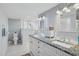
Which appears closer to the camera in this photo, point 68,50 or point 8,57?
point 68,50

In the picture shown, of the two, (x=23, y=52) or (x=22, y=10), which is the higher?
(x=22, y=10)

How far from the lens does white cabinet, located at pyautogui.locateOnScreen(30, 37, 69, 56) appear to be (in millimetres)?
1579

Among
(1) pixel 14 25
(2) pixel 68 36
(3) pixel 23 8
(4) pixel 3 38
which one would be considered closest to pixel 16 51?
(4) pixel 3 38

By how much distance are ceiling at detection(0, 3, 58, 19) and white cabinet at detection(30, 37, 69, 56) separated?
46 cm

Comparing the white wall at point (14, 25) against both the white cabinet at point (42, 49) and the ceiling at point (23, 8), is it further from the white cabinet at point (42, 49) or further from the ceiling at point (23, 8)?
the white cabinet at point (42, 49)

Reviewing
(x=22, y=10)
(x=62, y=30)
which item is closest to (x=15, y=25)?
(x=22, y=10)

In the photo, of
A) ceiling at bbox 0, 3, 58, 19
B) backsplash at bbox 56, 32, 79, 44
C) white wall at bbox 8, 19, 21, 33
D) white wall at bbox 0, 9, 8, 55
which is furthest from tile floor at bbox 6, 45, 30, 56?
backsplash at bbox 56, 32, 79, 44

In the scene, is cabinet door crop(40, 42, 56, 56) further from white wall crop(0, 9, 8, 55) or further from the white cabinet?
white wall crop(0, 9, 8, 55)

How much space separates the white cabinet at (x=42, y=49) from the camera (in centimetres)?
158

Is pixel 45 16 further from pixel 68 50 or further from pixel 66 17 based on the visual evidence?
pixel 68 50

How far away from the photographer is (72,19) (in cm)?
165

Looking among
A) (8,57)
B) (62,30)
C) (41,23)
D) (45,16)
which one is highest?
(45,16)

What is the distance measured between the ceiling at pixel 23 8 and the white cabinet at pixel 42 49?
1.51 feet

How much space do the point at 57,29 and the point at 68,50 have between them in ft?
1.28
